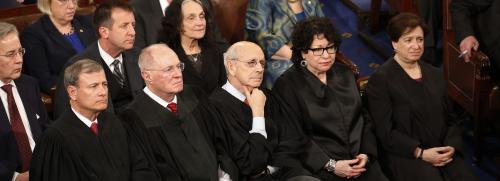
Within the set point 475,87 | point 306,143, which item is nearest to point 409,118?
point 306,143

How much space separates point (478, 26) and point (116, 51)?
228 centimetres

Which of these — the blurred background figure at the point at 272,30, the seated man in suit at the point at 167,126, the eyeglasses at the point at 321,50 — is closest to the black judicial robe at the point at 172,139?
the seated man in suit at the point at 167,126

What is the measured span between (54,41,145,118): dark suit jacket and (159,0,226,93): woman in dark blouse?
23cm

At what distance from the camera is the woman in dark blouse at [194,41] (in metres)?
4.51

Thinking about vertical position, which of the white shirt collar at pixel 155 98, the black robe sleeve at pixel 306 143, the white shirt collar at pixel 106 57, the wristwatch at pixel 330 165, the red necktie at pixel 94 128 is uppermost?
the white shirt collar at pixel 106 57

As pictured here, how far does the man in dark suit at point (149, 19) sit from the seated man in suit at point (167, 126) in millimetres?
867

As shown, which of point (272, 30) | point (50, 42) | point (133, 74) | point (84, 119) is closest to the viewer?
point (84, 119)

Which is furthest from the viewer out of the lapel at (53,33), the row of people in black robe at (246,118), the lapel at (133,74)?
the lapel at (53,33)

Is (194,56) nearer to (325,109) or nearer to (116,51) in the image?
(116,51)

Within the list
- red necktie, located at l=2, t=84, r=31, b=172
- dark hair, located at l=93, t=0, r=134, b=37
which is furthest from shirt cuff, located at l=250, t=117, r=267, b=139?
red necktie, located at l=2, t=84, r=31, b=172

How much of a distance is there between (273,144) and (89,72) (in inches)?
38.1

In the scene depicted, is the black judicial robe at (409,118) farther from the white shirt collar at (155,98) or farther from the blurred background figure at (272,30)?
the white shirt collar at (155,98)

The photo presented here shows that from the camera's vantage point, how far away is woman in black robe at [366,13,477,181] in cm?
432

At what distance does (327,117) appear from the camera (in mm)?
4285
